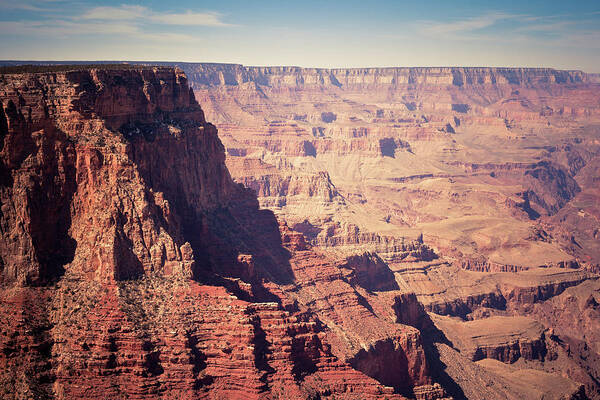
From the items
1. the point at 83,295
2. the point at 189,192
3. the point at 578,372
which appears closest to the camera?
the point at 83,295

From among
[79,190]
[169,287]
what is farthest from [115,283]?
[79,190]

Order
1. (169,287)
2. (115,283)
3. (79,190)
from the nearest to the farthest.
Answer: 1. (115,283)
2. (169,287)
3. (79,190)

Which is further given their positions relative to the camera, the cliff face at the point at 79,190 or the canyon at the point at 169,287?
the cliff face at the point at 79,190

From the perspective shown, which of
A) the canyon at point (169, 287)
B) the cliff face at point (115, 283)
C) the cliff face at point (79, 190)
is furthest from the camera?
A: the cliff face at point (79, 190)

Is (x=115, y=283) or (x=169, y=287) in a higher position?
(x=115, y=283)

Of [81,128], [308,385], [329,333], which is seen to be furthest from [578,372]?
[81,128]

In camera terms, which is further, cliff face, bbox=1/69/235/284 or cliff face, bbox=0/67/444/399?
cliff face, bbox=1/69/235/284

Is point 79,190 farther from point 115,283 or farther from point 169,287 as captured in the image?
point 169,287

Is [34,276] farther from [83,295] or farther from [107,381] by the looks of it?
[107,381]
